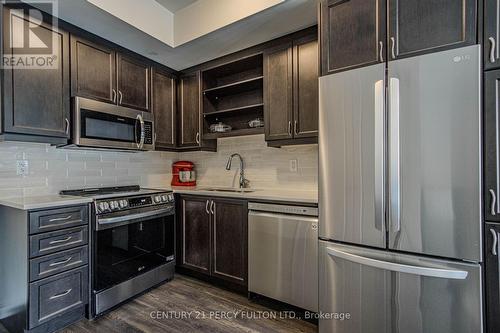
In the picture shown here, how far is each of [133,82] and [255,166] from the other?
5.16 ft

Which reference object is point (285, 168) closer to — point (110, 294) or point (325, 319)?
point (325, 319)

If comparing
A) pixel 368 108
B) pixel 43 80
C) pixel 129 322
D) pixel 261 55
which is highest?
pixel 261 55

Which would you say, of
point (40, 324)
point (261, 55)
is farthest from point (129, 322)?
point (261, 55)

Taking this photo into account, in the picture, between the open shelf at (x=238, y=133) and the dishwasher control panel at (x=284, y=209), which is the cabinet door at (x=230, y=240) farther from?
the open shelf at (x=238, y=133)

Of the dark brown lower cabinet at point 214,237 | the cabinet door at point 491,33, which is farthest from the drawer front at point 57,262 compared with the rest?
the cabinet door at point 491,33

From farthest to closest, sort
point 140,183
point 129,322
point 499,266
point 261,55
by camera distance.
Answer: point 140,183, point 261,55, point 129,322, point 499,266

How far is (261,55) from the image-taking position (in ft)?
8.59

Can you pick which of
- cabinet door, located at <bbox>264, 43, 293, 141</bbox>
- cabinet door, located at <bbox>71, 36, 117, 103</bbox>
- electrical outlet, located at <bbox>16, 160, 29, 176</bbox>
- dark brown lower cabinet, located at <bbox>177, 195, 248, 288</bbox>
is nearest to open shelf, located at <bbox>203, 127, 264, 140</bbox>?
cabinet door, located at <bbox>264, 43, 293, 141</bbox>

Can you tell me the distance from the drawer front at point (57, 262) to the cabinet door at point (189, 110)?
61.7 inches

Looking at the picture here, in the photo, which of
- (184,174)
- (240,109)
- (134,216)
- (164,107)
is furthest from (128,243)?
(240,109)

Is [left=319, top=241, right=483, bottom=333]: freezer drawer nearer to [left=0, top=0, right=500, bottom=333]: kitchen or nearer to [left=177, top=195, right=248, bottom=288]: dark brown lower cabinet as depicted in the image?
[left=0, top=0, right=500, bottom=333]: kitchen

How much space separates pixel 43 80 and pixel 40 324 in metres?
1.79

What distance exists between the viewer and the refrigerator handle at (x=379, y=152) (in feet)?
4.95

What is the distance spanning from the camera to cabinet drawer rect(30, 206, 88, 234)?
5.73 feet
